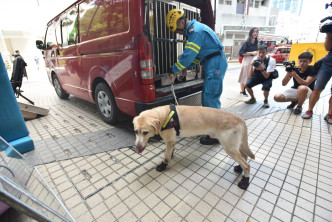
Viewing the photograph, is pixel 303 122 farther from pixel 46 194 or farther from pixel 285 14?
pixel 285 14

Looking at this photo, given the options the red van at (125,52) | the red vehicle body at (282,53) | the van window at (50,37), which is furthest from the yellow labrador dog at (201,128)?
the red vehicle body at (282,53)

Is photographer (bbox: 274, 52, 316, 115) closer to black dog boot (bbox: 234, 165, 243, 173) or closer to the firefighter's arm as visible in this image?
the firefighter's arm

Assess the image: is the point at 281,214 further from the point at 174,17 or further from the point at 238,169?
the point at 174,17

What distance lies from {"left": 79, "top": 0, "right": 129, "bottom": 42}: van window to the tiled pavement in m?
1.99

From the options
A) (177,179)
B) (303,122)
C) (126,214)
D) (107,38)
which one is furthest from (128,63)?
(303,122)

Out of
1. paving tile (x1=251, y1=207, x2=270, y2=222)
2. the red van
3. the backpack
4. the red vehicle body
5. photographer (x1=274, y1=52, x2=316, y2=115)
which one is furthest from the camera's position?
the red vehicle body

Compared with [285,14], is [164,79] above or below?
below

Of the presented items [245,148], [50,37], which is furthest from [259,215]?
[50,37]

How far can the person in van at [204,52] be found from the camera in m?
2.58

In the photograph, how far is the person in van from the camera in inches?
101

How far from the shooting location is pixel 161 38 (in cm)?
314

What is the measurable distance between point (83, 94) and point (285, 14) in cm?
6906

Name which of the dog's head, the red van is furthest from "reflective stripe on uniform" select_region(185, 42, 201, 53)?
the dog's head

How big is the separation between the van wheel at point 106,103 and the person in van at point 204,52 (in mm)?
1377
